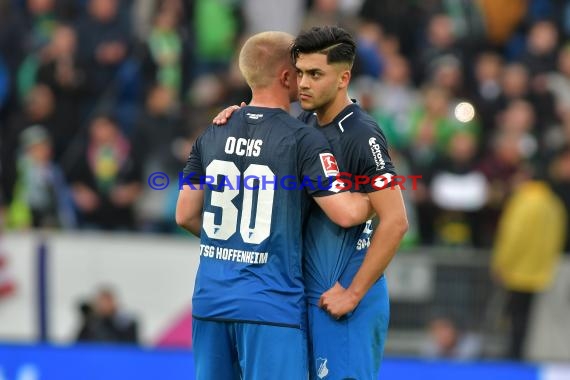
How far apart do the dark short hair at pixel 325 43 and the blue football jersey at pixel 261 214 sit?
12.4 inches

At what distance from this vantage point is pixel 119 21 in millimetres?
13438

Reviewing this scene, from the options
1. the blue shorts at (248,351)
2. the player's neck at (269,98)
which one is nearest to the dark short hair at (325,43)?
the player's neck at (269,98)

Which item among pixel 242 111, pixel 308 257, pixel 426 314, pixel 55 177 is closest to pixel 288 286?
pixel 308 257

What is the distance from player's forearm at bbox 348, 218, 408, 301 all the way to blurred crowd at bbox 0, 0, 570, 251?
598 cm

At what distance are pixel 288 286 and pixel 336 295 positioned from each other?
0.23 m

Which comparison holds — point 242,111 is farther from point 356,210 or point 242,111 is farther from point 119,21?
point 119,21

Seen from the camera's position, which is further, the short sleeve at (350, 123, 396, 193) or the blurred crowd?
the blurred crowd

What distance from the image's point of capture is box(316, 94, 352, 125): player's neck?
18.1ft

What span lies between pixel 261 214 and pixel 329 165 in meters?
0.38

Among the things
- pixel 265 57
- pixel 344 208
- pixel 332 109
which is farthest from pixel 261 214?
pixel 265 57

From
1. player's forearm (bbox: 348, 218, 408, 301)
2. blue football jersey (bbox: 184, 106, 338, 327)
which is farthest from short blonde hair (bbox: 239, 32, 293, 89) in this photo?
player's forearm (bbox: 348, 218, 408, 301)

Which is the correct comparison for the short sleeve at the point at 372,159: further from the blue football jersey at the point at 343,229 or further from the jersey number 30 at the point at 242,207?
the jersey number 30 at the point at 242,207

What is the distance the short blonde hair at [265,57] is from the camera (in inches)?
214

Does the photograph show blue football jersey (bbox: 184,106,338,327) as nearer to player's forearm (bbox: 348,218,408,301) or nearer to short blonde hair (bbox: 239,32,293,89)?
short blonde hair (bbox: 239,32,293,89)
